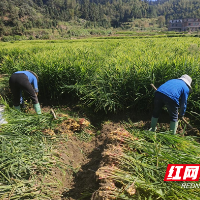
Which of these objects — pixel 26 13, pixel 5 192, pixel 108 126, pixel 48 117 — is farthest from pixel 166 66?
pixel 26 13

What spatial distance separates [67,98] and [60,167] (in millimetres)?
2592

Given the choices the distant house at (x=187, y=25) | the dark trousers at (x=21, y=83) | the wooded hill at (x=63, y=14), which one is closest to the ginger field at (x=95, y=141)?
the dark trousers at (x=21, y=83)

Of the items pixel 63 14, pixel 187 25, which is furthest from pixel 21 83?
pixel 187 25

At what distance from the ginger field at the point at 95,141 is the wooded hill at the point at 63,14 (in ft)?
172

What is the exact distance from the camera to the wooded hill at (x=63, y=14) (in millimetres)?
51781

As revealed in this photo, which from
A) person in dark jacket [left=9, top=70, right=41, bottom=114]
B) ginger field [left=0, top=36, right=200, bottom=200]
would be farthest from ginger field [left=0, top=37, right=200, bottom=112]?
person in dark jacket [left=9, top=70, right=41, bottom=114]

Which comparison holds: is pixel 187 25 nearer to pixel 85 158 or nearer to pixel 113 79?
pixel 113 79

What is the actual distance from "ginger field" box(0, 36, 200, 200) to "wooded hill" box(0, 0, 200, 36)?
172 feet

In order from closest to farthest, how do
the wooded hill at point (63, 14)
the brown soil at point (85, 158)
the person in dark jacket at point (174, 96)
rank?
1. the brown soil at point (85, 158)
2. the person in dark jacket at point (174, 96)
3. the wooded hill at point (63, 14)

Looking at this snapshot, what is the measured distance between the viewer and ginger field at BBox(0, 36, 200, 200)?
1.51 meters

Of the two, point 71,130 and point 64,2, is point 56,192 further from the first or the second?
point 64,2

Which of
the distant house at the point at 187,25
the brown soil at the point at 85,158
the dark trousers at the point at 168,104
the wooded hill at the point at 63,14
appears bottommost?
the brown soil at the point at 85,158

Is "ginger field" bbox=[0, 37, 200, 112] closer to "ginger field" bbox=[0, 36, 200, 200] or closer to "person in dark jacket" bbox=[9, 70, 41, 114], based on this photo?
"ginger field" bbox=[0, 36, 200, 200]

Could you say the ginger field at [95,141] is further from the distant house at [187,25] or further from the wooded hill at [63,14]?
the distant house at [187,25]
